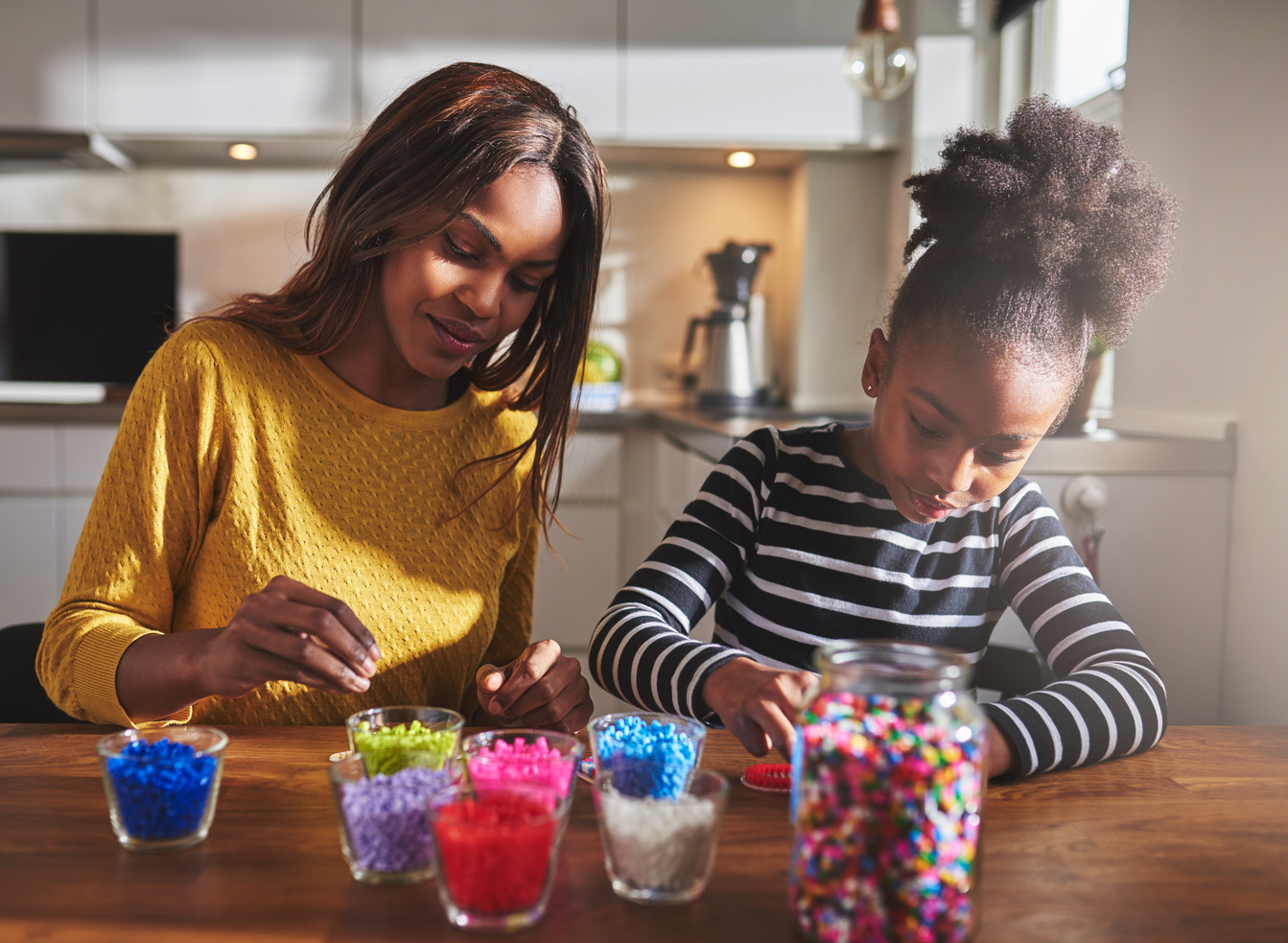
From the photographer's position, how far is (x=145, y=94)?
2969 millimetres

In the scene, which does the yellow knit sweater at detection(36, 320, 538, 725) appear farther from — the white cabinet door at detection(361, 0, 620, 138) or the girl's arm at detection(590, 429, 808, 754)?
the white cabinet door at detection(361, 0, 620, 138)

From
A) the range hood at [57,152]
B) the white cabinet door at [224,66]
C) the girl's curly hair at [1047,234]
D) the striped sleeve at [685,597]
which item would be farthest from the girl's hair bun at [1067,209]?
the range hood at [57,152]

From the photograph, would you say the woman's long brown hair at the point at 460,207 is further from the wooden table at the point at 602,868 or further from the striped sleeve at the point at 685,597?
the wooden table at the point at 602,868

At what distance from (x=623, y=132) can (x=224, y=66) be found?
1.12 metres

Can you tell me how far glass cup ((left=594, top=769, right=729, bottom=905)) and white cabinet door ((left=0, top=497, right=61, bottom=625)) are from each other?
2.81 metres

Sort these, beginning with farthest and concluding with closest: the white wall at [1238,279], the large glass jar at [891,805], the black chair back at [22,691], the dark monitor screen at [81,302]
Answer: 1. the dark monitor screen at [81,302]
2. the white wall at [1238,279]
3. the black chair back at [22,691]
4. the large glass jar at [891,805]

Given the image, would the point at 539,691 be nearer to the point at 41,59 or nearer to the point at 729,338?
the point at 729,338

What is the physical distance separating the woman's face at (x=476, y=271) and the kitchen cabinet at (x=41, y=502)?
2106 mm

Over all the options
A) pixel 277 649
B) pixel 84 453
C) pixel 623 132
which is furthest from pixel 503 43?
pixel 277 649

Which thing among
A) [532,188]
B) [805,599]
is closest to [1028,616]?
[805,599]

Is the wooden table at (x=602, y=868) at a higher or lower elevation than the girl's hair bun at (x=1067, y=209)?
lower

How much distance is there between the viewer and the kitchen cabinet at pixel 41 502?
113 inches

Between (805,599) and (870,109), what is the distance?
7.62 ft

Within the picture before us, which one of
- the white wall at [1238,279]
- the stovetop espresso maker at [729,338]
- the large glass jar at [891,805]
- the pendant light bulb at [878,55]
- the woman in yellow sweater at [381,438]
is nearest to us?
the large glass jar at [891,805]
